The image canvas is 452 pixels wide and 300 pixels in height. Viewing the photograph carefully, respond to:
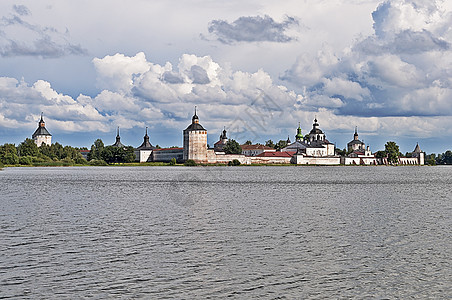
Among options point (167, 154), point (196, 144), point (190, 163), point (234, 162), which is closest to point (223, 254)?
point (190, 163)

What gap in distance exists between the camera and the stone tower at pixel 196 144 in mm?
168125

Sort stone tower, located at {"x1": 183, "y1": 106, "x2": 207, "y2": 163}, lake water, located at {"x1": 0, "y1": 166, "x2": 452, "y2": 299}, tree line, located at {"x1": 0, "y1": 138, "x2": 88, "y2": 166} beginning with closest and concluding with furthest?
1. lake water, located at {"x1": 0, "y1": 166, "x2": 452, "y2": 299}
2. tree line, located at {"x1": 0, "y1": 138, "x2": 88, "y2": 166}
3. stone tower, located at {"x1": 183, "y1": 106, "x2": 207, "y2": 163}

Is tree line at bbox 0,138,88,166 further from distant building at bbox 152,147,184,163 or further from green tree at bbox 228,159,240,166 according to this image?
green tree at bbox 228,159,240,166

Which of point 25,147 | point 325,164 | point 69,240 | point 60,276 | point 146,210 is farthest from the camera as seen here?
point 325,164

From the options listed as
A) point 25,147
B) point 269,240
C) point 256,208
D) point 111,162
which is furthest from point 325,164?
point 269,240

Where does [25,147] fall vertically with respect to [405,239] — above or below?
above

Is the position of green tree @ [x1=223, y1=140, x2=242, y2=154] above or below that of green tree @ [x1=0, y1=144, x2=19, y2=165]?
above

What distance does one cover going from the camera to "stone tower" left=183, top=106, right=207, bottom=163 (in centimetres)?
16812

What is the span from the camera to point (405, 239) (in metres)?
21.9

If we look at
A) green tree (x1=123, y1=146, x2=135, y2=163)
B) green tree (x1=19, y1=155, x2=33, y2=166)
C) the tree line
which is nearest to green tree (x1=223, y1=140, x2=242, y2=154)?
green tree (x1=123, y1=146, x2=135, y2=163)

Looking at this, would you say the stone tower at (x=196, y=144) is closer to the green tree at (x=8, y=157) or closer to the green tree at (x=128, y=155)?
the green tree at (x=128, y=155)

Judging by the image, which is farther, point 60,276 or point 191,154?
point 191,154

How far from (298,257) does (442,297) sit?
541 centimetres

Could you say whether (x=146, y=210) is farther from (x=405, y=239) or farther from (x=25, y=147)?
(x=25, y=147)
